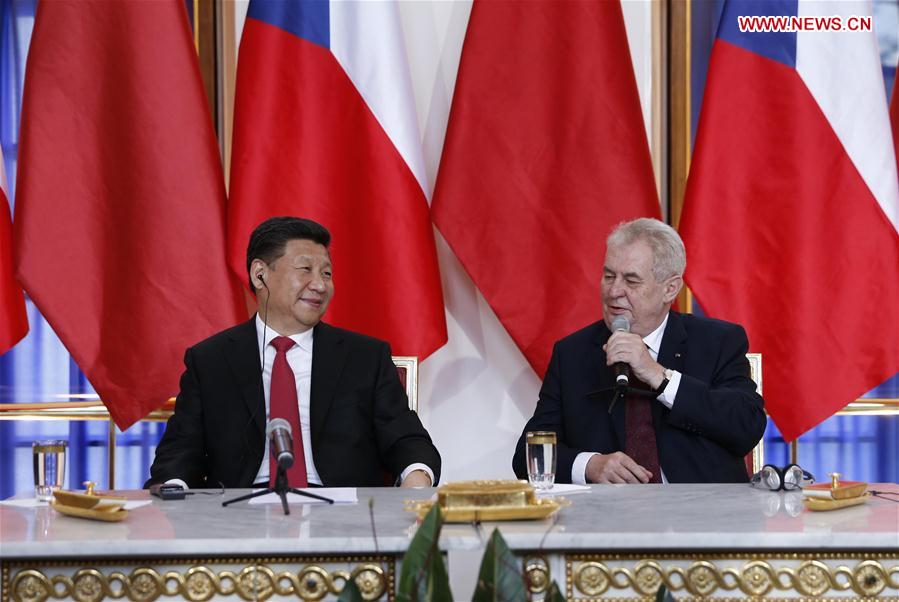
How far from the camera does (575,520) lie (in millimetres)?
1900

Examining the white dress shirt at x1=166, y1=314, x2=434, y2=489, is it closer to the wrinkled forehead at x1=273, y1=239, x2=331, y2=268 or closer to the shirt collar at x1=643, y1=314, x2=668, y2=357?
Result: the wrinkled forehead at x1=273, y1=239, x2=331, y2=268

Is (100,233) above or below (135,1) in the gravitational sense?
below

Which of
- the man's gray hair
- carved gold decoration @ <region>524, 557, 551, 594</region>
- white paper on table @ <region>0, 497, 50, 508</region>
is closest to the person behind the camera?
carved gold decoration @ <region>524, 557, 551, 594</region>

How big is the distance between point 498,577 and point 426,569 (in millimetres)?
109

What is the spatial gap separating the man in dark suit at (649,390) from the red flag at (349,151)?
2.68 ft

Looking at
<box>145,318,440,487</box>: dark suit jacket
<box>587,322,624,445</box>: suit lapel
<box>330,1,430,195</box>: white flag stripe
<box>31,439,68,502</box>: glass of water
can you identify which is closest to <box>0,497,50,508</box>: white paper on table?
<box>31,439,68,502</box>: glass of water

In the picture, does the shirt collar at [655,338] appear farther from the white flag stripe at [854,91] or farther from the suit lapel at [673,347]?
the white flag stripe at [854,91]

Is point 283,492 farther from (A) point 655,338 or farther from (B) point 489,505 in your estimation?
(A) point 655,338

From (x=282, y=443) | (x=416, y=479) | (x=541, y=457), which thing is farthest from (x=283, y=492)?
(x=416, y=479)

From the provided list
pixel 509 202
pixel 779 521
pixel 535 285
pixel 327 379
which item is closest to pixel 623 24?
pixel 509 202

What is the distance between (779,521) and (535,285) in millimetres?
1902

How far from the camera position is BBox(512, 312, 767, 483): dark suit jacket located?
9.11 feet

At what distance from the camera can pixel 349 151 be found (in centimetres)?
375

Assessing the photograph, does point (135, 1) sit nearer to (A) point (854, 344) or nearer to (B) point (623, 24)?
(B) point (623, 24)
